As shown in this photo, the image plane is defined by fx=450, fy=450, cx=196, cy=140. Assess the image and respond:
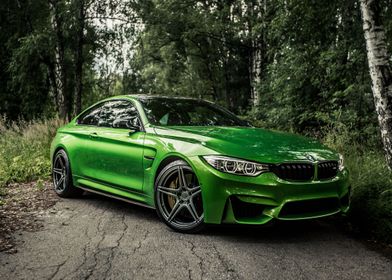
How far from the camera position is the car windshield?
217 inches

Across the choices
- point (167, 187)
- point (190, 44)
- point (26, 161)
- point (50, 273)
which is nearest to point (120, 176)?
point (167, 187)

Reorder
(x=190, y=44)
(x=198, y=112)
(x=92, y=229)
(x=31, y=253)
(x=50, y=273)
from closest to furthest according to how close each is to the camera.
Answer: (x=50, y=273) < (x=31, y=253) < (x=92, y=229) < (x=198, y=112) < (x=190, y=44)

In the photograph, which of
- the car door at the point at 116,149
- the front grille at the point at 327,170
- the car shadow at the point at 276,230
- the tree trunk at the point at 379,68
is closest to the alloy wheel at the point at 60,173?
the car door at the point at 116,149

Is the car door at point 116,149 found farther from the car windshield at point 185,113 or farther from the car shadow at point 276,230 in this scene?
the car shadow at point 276,230

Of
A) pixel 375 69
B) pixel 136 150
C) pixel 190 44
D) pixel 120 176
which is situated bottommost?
pixel 120 176

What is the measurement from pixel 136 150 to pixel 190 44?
1065 inches

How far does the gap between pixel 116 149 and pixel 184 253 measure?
1971mm

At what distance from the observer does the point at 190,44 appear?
1238 inches

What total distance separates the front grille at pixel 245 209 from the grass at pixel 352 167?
1416 millimetres

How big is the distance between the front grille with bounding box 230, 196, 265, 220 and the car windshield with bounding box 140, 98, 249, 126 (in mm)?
1525

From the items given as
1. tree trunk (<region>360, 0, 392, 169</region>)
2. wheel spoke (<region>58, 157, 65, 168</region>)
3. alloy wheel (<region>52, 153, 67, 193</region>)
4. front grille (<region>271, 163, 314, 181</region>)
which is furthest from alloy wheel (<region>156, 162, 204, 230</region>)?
tree trunk (<region>360, 0, 392, 169</region>)

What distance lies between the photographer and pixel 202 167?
4.40 meters

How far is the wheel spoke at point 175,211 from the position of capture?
15.4 ft

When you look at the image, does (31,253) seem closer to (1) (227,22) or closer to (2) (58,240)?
(2) (58,240)
